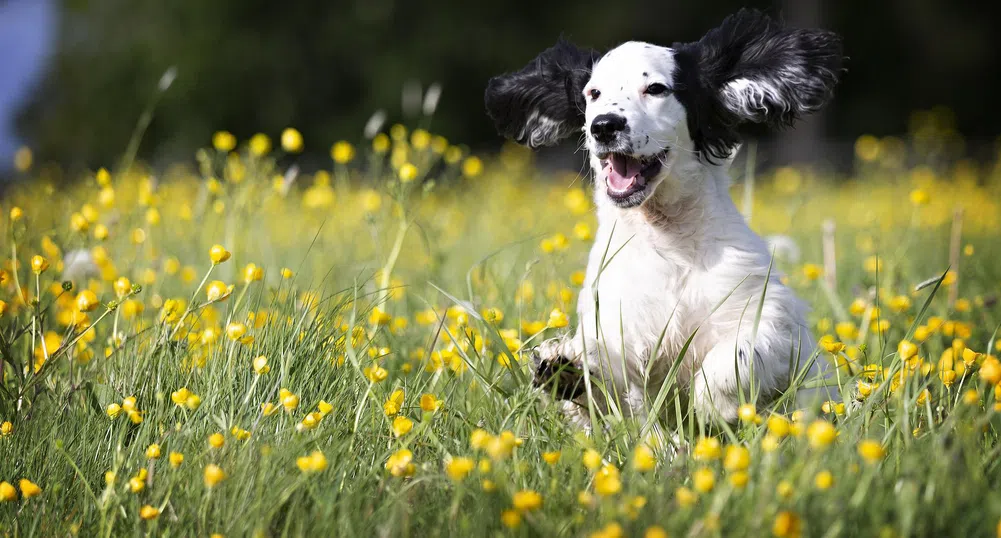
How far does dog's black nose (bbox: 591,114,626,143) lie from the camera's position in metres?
2.67

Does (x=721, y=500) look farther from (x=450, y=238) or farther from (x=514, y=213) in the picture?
(x=514, y=213)

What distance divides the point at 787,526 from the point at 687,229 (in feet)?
4.90

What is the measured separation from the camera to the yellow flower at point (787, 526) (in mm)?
1395

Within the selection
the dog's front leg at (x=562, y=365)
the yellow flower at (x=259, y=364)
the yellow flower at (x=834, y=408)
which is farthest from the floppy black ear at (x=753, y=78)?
the yellow flower at (x=259, y=364)

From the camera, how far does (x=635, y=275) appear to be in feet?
8.98

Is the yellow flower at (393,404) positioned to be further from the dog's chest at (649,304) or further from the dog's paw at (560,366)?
the dog's chest at (649,304)

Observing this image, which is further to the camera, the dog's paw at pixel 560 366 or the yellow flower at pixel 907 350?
the dog's paw at pixel 560 366

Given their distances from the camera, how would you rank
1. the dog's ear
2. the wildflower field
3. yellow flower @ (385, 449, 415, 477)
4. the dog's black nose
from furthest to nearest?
the dog's ear
the dog's black nose
yellow flower @ (385, 449, 415, 477)
the wildflower field

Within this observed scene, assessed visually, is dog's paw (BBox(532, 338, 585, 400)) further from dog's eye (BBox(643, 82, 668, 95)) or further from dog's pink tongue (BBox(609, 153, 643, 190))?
dog's eye (BBox(643, 82, 668, 95))

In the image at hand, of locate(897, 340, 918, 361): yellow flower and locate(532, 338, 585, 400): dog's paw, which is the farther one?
locate(532, 338, 585, 400): dog's paw

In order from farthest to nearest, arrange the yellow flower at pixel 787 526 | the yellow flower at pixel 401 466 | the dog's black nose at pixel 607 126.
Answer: the dog's black nose at pixel 607 126
the yellow flower at pixel 401 466
the yellow flower at pixel 787 526

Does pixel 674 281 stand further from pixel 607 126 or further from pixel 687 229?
pixel 607 126

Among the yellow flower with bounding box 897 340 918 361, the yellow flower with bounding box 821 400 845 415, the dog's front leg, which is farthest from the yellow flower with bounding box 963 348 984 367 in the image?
the dog's front leg

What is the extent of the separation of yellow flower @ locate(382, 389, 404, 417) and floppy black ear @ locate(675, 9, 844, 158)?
50.4 inches
